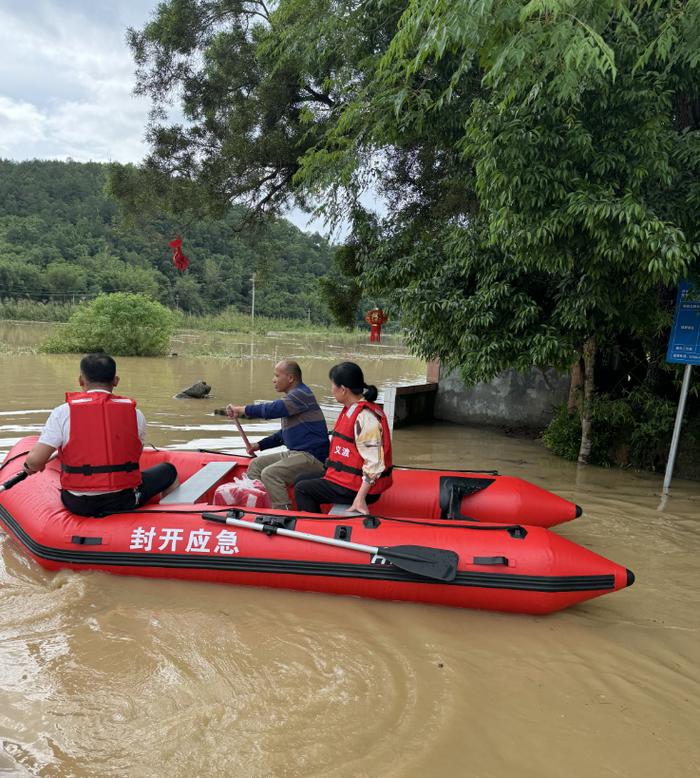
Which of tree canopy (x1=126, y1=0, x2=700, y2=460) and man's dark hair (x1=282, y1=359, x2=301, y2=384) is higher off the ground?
tree canopy (x1=126, y1=0, x2=700, y2=460)

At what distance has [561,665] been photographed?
9.27ft

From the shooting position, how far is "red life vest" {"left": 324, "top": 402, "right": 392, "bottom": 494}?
3.69 m

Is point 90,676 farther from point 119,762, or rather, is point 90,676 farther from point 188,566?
point 188,566

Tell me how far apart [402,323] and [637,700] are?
5.13 m

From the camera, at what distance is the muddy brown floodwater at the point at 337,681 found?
2146mm

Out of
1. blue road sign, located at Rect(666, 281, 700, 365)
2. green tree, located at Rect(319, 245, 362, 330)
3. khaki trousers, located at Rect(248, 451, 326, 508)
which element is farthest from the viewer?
green tree, located at Rect(319, 245, 362, 330)

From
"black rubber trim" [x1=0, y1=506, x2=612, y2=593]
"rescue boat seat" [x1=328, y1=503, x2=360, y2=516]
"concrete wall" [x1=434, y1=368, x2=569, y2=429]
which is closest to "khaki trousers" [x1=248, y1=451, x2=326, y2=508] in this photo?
"rescue boat seat" [x1=328, y1=503, x2=360, y2=516]

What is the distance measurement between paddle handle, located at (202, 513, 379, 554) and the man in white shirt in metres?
0.59

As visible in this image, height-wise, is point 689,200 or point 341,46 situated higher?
point 341,46

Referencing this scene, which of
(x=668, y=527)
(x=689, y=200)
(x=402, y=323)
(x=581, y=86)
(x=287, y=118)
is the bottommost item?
(x=668, y=527)

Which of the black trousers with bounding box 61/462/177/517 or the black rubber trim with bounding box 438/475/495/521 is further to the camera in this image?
the black rubber trim with bounding box 438/475/495/521

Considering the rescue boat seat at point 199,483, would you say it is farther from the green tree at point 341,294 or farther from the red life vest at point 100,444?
the green tree at point 341,294

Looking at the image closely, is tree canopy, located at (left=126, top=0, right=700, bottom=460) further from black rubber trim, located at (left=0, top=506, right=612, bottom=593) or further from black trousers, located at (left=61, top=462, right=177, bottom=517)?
black trousers, located at (left=61, top=462, right=177, bottom=517)

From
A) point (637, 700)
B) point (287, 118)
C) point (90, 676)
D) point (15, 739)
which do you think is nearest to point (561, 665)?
point (637, 700)
